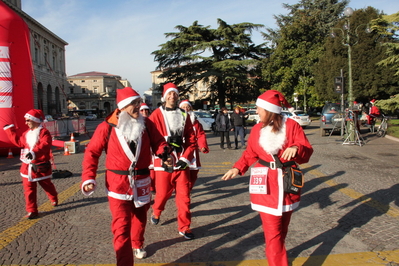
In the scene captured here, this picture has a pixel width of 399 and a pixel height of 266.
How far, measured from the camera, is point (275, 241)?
2887mm

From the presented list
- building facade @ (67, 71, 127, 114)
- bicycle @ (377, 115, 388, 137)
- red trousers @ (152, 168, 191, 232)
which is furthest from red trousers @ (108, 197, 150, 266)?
building facade @ (67, 71, 127, 114)

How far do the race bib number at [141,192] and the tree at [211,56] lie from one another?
28836 mm

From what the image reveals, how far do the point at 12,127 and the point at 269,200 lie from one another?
4.50 meters

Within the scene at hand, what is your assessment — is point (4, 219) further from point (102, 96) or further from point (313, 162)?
point (102, 96)

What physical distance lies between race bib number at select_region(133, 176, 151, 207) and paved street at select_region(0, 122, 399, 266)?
0.76 meters

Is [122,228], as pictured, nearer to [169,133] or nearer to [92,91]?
[169,133]

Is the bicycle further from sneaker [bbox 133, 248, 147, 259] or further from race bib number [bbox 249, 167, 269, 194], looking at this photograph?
sneaker [bbox 133, 248, 147, 259]

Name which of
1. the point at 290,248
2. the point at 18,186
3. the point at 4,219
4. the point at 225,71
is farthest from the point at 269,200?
the point at 225,71

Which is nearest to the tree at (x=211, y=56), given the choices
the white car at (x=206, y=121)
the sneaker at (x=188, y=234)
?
the white car at (x=206, y=121)

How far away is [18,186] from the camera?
24.0ft

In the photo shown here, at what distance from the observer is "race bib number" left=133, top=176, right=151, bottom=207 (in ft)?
10.5

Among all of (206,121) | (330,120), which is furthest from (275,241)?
(206,121)

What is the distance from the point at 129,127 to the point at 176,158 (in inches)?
51.3

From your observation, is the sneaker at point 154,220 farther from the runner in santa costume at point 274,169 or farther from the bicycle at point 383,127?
the bicycle at point 383,127
